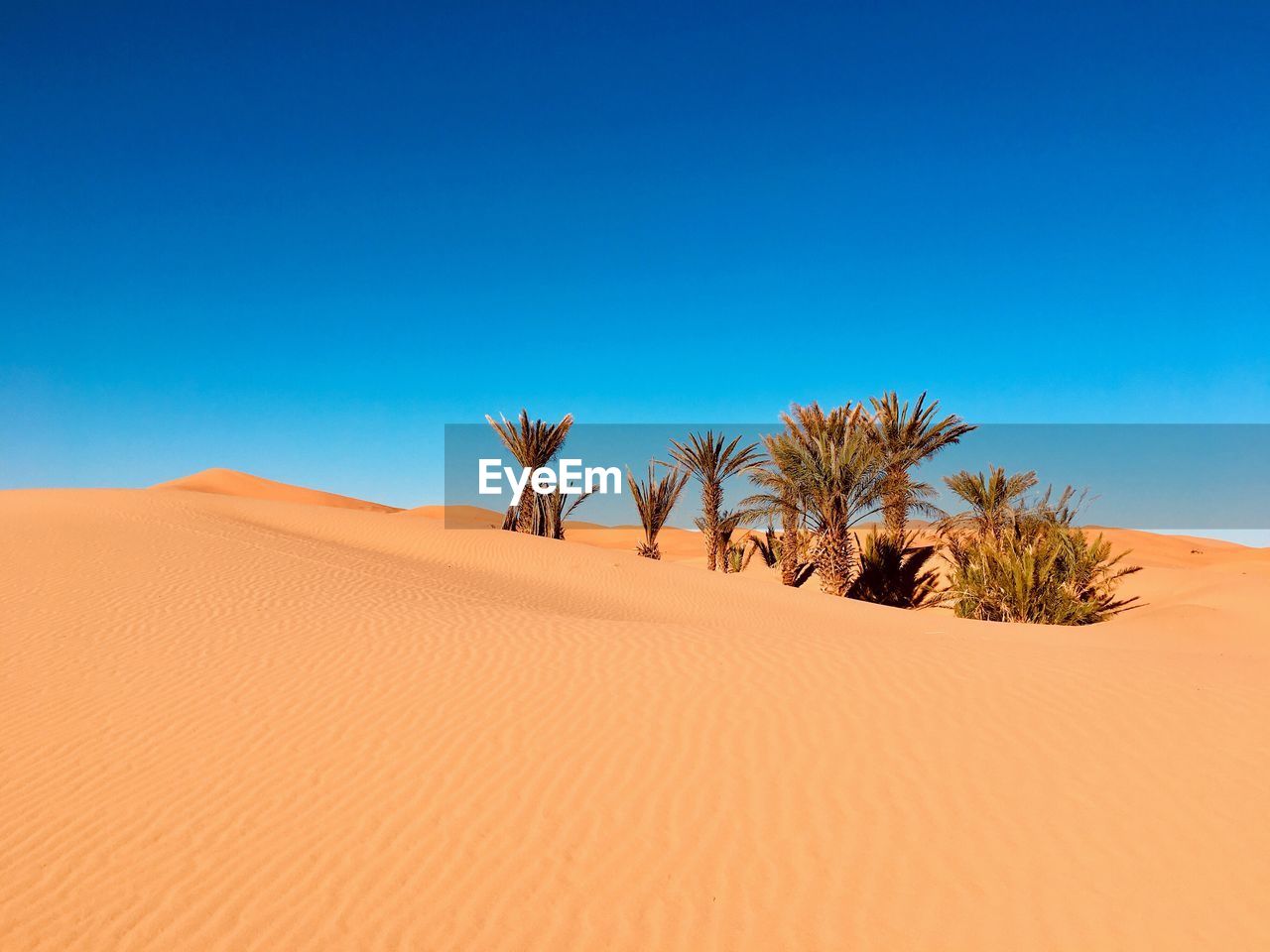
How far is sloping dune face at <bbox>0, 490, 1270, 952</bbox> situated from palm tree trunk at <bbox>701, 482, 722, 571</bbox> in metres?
14.6

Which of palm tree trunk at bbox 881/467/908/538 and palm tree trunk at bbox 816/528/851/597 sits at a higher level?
palm tree trunk at bbox 881/467/908/538

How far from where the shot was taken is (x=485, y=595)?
1165 centimetres

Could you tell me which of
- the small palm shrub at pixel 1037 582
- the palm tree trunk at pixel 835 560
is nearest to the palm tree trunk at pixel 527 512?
the palm tree trunk at pixel 835 560

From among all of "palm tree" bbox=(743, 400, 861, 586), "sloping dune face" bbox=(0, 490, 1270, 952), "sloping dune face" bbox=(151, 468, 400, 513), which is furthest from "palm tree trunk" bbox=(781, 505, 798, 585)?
"sloping dune face" bbox=(151, 468, 400, 513)

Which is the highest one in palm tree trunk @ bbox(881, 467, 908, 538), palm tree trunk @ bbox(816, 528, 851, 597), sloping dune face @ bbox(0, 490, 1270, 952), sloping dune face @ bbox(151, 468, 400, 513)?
sloping dune face @ bbox(151, 468, 400, 513)

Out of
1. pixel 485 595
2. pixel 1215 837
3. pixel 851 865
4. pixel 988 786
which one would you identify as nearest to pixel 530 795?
pixel 851 865

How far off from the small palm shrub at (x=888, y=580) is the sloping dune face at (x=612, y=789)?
11.4 metres

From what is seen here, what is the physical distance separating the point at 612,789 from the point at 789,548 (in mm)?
16412

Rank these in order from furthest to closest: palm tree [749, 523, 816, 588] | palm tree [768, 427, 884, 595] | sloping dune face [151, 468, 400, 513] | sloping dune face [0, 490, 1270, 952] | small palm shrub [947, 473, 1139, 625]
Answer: sloping dune face [151, 468, 400, 513] < palm tree [749, 523, 816, 588] < palm tree [768, 427, 884, 595] < small palm shrub [947, 473, 1139, 625] < sloping dune face [0, 490, 1270, 952]

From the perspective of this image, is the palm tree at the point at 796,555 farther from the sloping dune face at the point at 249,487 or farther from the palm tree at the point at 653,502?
the sloping dune face at the point at 249,487

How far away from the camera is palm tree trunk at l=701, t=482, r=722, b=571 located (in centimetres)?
2298

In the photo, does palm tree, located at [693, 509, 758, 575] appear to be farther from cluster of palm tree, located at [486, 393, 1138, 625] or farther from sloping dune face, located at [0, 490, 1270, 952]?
sloping dune face, located at [0, 490, 1270, 952]

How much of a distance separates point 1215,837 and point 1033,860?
3.37 ft

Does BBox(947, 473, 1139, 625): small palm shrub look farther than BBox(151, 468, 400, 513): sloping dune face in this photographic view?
No
